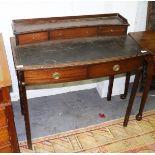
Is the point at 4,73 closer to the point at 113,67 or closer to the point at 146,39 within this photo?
the point at 113,67

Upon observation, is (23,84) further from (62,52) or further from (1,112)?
(62,52)

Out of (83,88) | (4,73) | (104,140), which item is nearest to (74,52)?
(4,73)

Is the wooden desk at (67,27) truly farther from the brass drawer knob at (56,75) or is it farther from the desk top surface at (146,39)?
the brass drawer knob at (56,75)

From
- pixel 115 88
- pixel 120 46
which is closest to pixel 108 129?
pixel 115 88

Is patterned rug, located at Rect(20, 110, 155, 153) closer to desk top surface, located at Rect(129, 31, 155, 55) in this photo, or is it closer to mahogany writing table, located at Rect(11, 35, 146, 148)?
mahogany writing table, located at Rect(11, 35, 146, 148)

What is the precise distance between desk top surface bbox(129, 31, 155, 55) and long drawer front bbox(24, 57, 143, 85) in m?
0.20

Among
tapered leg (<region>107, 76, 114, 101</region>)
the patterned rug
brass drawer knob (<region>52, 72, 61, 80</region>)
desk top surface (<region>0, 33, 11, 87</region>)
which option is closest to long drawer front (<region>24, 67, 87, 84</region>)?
brass drawer knob (<region>52, 72, 61, 80</region>)

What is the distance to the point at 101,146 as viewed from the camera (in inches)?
92.8

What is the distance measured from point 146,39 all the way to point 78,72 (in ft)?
2.75

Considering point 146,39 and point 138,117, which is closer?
point 146,39

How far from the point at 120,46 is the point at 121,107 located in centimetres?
92

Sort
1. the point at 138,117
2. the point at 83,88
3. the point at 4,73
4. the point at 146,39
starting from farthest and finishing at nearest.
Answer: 1. the point at 83,88
2. the point at 138,117
3. the point at 146,39
4. the point at 4,73

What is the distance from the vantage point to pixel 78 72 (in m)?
1.94

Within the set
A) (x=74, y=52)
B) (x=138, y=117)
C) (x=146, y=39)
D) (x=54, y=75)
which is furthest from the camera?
(x=138, y=117)
